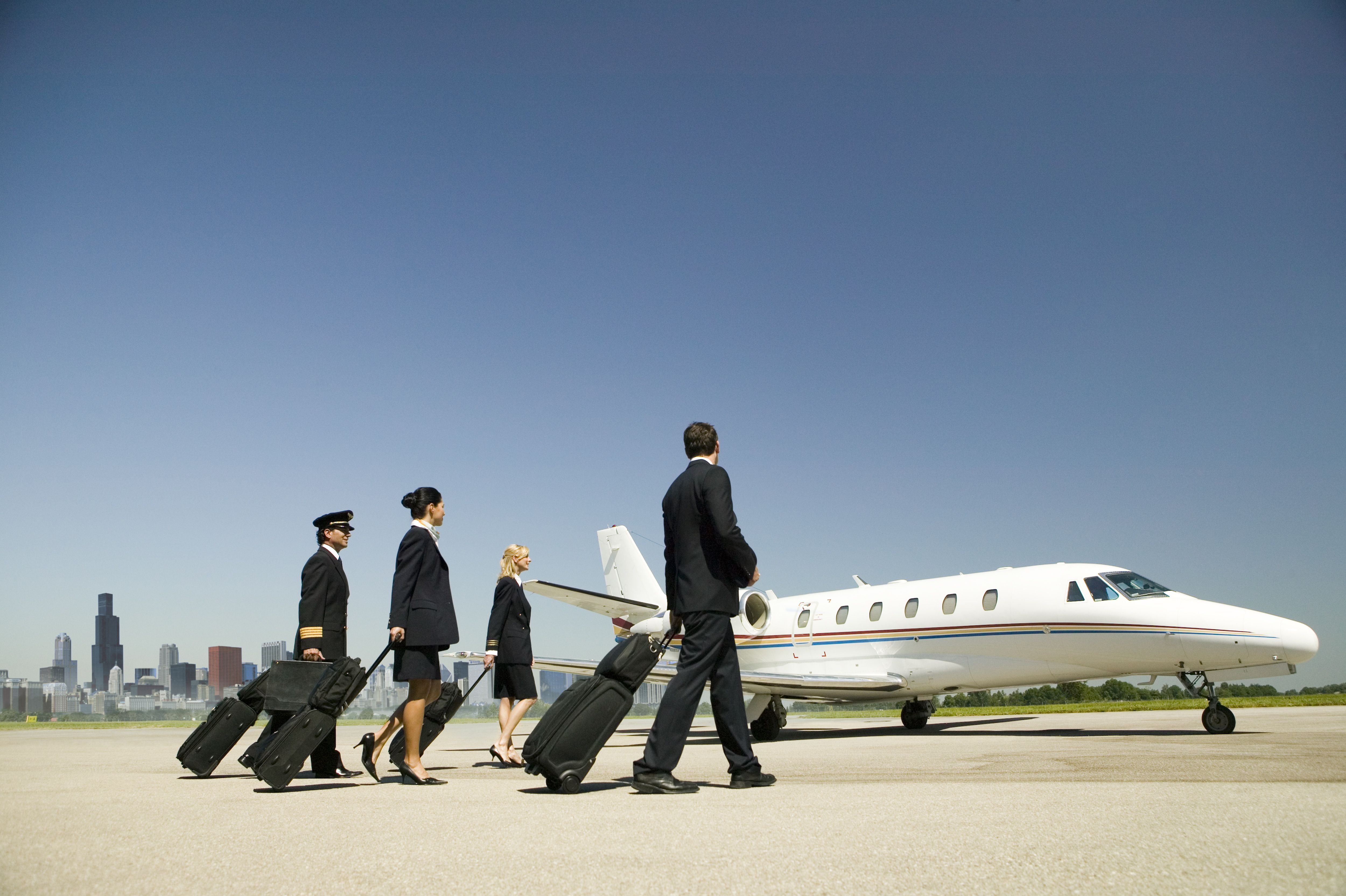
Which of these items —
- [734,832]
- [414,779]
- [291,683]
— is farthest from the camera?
[291,683]

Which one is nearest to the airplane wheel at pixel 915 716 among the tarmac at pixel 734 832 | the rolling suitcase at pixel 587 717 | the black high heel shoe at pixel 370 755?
the tarmac at pixel 734 832

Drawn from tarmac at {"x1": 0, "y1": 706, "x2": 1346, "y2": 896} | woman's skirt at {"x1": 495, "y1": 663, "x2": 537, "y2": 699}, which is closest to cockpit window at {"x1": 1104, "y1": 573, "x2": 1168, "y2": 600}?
tarmac at {"x1": 0, "y1": 706, "x2": 1346, "y2": 896}

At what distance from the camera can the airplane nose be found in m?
11.1

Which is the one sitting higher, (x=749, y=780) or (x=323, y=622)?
(x=323, y=622)

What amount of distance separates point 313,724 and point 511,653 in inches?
119

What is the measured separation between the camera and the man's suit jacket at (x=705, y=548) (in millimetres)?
5594

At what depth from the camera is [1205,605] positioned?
11.7 m

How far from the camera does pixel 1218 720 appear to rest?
10.4m

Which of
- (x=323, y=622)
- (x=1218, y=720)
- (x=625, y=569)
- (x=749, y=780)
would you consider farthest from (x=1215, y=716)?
(x=625, y=569)

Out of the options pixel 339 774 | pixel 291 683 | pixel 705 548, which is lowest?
pixel 339 774

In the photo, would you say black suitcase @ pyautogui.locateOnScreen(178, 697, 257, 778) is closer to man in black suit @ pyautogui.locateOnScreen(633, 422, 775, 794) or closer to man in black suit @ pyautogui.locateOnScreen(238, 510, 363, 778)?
man in black suit @ pyautogui.locateOnScreen(238, 510, 363, 778)

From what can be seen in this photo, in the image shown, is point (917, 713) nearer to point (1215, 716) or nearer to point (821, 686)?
point (821, 686)

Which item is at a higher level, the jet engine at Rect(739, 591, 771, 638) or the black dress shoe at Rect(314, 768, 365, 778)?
the jet engine at Rect(739, 591, 771, 638)

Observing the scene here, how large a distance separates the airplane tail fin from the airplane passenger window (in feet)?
36.0
